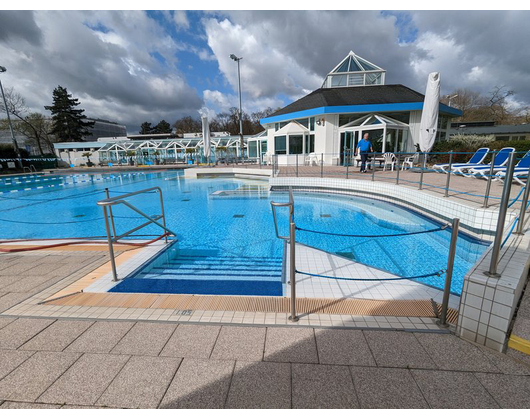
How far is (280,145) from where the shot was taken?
1728cm

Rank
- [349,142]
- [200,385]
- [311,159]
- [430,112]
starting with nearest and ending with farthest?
[200,385], [430,112], [349,142], [311,159]

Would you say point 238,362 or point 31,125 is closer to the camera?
point 238,362

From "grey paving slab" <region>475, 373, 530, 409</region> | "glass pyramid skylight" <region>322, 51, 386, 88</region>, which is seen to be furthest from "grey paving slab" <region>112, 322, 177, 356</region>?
"glass pyramid skylight" <region>322, 51, 386, 88</region>

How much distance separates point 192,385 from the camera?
1459mm

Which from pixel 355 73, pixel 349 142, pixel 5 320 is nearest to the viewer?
pixel 5 320

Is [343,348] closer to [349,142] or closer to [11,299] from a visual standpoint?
[11,299]

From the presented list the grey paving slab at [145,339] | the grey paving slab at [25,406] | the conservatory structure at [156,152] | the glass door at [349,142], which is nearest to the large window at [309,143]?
the glass door at [349,142]

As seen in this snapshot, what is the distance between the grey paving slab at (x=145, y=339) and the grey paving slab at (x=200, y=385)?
0.95ft

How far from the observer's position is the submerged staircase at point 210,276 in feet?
9.73

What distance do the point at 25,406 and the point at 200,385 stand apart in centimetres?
93

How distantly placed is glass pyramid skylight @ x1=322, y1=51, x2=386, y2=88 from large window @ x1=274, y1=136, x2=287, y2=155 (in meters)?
6.74

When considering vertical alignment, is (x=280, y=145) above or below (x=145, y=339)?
above

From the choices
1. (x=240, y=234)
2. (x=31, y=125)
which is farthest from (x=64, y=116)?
(x=240, y=234)
